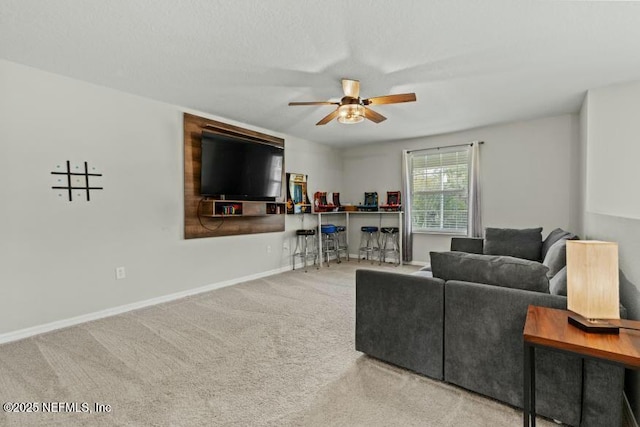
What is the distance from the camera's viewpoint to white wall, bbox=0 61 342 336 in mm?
2752

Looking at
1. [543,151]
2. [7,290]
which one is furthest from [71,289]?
[543,151]

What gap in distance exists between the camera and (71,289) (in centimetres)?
308

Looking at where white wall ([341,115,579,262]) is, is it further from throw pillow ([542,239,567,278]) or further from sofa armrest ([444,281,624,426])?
sofa armrest ([444,281,624,426])

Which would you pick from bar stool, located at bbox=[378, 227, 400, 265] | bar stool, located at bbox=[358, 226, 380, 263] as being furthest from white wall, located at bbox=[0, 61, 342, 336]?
bar stool, located at bbox=[378, 227, 400, 265]

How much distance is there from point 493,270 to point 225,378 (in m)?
1.86

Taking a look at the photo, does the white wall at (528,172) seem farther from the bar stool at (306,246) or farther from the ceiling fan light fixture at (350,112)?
the ceiling fan light fixture at (350,112)

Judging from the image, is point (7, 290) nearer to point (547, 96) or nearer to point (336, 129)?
point (336, 129)

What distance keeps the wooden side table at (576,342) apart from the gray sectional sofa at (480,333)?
10.3 inches

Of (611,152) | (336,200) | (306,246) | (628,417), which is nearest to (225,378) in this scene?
(628,417)

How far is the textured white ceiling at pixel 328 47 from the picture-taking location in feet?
6.61

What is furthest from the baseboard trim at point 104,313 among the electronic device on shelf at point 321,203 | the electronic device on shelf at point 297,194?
the electronic device on shelf at point 321,203

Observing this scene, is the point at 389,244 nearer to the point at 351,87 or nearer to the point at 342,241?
the point at 342,241

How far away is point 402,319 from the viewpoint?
2.03m

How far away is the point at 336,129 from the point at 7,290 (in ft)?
14.7
